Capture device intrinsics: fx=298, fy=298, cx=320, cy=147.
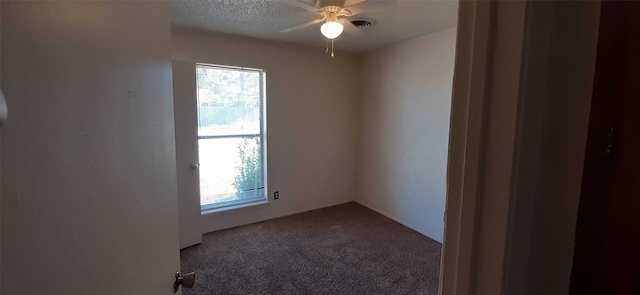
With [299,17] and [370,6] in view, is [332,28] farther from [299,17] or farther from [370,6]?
[299,17]

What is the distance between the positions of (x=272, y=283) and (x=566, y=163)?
7.70 ft

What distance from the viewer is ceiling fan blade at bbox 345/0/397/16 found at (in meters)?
2.05

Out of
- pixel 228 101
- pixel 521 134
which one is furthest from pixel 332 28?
pixel 521 134

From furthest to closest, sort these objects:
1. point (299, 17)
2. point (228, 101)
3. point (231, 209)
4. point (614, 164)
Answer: point (231, 209) → point (228, 101) → point (299, 17) → point (614, 164)

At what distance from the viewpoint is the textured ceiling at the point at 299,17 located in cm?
228

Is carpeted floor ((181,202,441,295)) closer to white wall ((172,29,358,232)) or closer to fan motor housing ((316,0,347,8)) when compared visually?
white wall ((172,29,358,232))

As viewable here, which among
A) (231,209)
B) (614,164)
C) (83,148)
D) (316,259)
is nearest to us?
(614,164)

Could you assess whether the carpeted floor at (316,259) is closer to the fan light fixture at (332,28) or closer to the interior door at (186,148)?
the interior door at (186,148)

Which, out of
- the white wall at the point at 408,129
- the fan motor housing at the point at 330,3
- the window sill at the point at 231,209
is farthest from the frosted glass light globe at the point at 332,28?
the window sill at the point at 231,209

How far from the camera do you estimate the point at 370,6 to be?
2143 mm

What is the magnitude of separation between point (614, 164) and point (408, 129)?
3220 mm

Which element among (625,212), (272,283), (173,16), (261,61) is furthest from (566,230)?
(261,61)

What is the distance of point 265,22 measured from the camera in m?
2.77

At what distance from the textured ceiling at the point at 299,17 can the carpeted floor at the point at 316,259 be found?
2.10 metres
